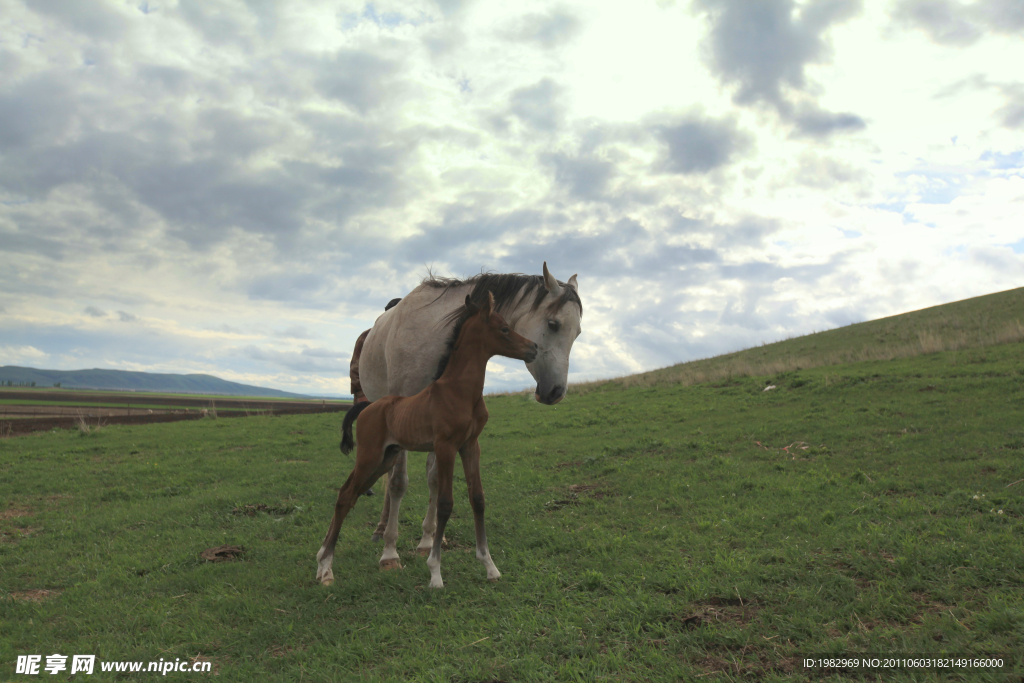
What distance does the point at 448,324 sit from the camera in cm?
556

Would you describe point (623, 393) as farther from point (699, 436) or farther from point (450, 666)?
point (450, 666)

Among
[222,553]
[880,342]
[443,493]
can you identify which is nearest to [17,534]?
[222,553]

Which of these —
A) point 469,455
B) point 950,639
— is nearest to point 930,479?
point 950,639

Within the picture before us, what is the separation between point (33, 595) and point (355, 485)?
366 cm

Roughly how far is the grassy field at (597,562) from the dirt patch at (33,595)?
0.24 ft

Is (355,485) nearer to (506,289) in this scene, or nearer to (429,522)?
(429,522)

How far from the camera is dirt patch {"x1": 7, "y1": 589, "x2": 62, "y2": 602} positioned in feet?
17.4

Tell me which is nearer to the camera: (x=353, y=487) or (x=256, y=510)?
(x=353, y=487)

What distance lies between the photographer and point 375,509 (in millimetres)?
8555

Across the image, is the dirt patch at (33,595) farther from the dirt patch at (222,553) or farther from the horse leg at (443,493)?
the horse leg at (443,493)

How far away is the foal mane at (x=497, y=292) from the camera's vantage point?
5.48 metres

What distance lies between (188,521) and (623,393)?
16.8 m

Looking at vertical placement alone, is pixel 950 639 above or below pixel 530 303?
below

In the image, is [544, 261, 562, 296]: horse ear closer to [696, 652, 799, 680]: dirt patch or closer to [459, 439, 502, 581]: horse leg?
[459, 439, 502, 581]: horse leg
